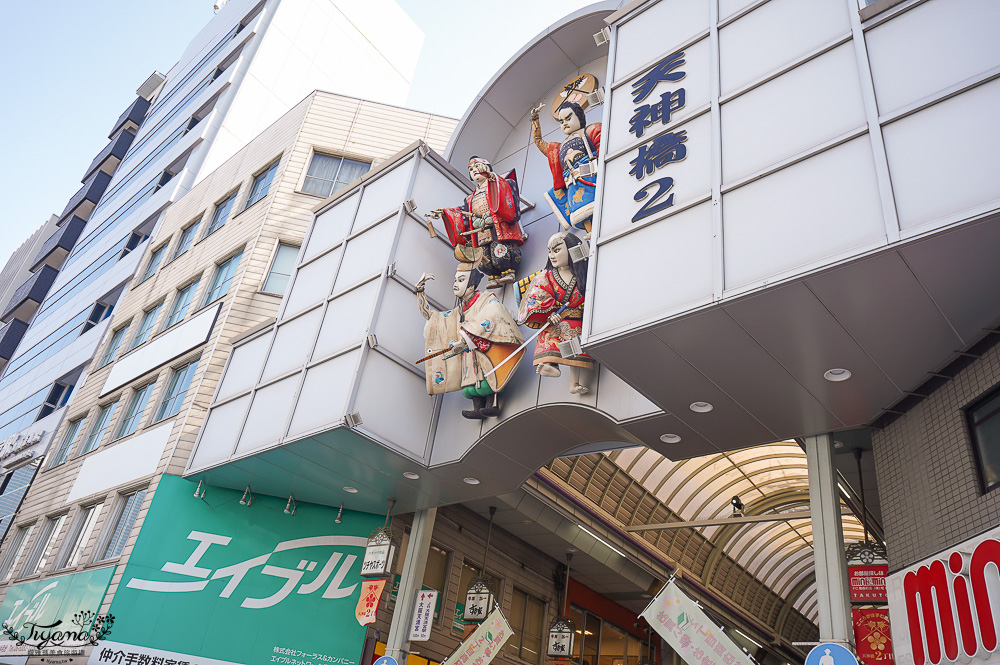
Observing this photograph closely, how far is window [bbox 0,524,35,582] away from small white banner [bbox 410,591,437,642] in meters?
12.9

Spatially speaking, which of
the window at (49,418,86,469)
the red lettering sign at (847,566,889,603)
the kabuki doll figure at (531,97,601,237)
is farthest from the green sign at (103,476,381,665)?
the red lettering sign at (847,566,889,603)

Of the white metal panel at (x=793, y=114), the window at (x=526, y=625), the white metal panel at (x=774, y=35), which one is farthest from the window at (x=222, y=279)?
the white metal panel at (x=793, y=114)

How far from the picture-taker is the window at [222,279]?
19703 mm

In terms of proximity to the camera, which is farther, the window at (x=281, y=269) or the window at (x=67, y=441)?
the window at (x=67, y=441)

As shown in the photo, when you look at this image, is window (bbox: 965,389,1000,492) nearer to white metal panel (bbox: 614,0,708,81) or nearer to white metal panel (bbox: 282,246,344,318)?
white metal panel (bbox: 614,0,708,81)

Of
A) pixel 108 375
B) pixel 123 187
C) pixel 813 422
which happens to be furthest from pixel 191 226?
pixel 813 422

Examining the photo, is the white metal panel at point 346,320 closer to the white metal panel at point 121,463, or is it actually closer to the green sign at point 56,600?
the white metal panel at point 121,463

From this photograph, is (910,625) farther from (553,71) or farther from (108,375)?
(108,375)

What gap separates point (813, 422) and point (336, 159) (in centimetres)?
1649

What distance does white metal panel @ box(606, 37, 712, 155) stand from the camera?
29.8 feet

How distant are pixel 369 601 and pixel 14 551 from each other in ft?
43.5

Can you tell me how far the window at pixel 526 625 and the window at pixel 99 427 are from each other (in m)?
11.5

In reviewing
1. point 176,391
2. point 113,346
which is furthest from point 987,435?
point 113,346

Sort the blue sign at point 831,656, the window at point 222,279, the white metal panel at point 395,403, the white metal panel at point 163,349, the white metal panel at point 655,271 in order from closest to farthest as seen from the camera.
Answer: the blue sign at point 831,656 < the white metal panel at point 655,271 < the white metal panel at point 395,403 < the white metal panel at point 163,349 < the window at point 222,279
